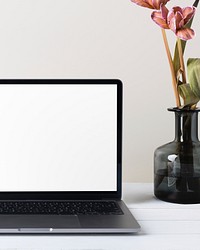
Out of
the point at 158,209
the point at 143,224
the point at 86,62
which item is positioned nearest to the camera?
the point at 143,224

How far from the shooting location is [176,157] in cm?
123

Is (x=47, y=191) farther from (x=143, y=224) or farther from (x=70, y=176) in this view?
(x=143, y=224)

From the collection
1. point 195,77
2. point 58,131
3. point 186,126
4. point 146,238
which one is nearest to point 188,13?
point 195,77

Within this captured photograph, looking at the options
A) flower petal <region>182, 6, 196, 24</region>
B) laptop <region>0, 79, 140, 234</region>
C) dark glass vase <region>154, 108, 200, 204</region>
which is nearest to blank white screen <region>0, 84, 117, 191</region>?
laptop <region>0, 79, 140, 234</region>

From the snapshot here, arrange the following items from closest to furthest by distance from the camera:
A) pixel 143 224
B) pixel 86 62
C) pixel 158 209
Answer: pixel 143 224, pixel 158 209, pixel 86 62

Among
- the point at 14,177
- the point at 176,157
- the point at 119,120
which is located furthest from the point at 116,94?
the point at 14,177

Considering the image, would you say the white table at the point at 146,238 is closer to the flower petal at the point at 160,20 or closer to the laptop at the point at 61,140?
the laptop at the point at 61,140

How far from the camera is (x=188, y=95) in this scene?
4.03 feet

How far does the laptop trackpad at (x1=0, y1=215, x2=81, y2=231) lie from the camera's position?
100 cm

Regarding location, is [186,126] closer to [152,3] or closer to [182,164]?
[182,164]

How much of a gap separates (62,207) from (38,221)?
126 millimetres

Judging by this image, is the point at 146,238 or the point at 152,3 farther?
the point at 152,3

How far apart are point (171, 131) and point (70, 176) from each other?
0.44 meters

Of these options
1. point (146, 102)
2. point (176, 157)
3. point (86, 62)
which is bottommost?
point (176, 157)
